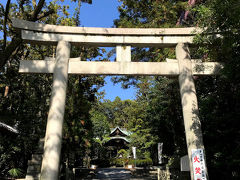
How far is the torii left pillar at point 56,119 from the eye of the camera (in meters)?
5.40

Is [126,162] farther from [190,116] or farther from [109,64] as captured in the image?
[109,64]

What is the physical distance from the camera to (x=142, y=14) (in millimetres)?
10930

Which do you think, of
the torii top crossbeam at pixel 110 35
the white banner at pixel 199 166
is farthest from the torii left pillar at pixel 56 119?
Answer: the white banner at pixel 199 166

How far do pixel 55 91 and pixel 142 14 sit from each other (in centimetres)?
724

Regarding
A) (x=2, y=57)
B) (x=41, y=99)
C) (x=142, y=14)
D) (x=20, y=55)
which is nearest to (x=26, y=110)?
(x=41, y=99)

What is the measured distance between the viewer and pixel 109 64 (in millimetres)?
6332

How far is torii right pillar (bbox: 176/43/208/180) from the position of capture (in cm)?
481

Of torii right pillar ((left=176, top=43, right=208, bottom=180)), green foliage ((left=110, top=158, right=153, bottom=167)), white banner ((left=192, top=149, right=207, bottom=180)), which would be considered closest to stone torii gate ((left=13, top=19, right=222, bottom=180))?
torii right pillar ((left=176, top=43, right=208, bottom=180))

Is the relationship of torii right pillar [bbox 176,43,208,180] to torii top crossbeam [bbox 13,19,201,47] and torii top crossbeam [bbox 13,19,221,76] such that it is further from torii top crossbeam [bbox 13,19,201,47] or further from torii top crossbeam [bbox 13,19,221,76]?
torii top crossbeam [bbox 13,19,201,47]

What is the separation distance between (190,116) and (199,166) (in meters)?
1.51

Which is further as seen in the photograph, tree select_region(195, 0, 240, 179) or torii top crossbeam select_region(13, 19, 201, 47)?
torii top crossbeam select_region(13, 19, 201, 47)

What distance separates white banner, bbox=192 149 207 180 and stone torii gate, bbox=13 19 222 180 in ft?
2.19

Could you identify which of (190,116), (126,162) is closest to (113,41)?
(190,116)

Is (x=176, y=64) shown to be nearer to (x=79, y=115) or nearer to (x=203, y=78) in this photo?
(x=203, y=78)
